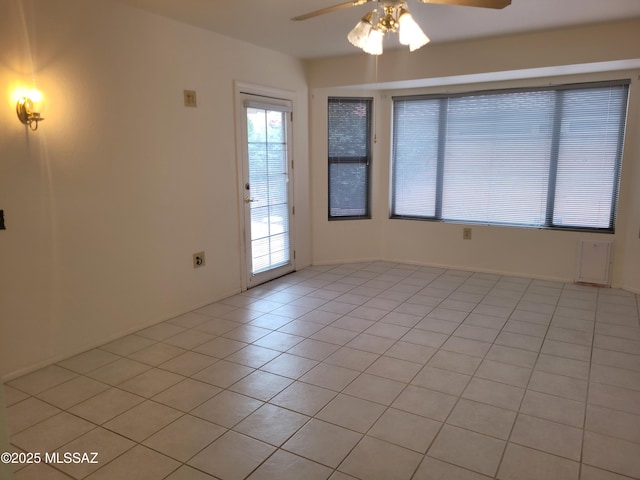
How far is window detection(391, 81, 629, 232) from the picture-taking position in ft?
15.0

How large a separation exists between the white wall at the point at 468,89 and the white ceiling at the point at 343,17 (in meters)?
0.24

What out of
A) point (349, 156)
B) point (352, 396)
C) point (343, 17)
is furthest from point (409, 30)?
point (349, 156)

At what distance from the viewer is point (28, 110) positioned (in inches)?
107

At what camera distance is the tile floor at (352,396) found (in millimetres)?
2047

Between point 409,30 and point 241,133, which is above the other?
point 409,30

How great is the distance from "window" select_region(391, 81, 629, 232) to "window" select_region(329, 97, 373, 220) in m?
0.37

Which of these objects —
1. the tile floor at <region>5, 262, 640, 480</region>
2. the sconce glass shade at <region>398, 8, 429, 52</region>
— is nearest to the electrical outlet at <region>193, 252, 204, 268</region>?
the tile floor at <region>5, 262, 640, 480</region>

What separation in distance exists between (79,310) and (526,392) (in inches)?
115

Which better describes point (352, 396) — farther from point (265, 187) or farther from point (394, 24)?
point (265, 187)

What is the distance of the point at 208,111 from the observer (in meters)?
4.04

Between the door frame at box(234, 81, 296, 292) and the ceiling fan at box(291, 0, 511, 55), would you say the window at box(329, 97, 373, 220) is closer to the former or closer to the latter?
the door frame at box(234, 81, 296, 292)

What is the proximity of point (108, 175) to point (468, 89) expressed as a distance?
3.82m

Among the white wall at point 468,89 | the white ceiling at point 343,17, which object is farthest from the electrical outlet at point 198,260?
the white ceiling at point 343,17

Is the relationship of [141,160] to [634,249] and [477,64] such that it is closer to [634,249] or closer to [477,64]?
[477,64]
